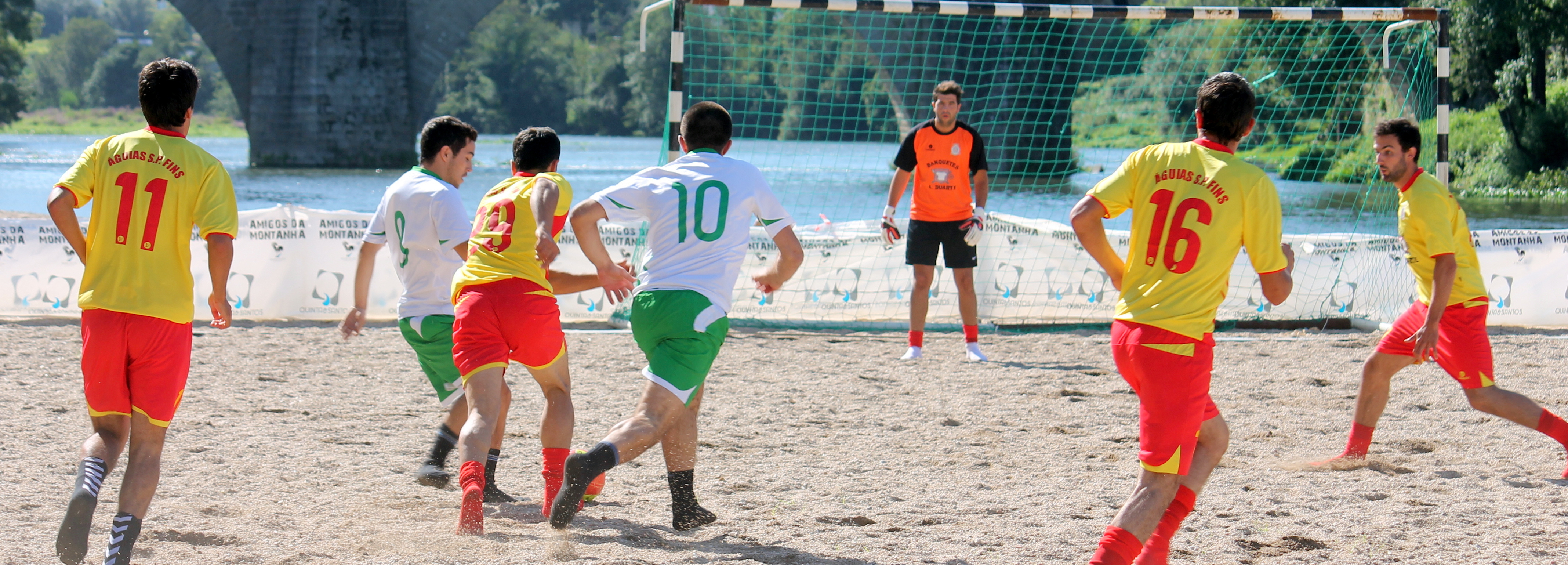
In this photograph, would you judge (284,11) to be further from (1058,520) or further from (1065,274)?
(1058,520)

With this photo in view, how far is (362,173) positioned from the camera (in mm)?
32094

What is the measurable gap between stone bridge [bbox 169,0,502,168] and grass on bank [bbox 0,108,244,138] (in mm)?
32890

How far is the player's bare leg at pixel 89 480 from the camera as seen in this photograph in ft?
9.86

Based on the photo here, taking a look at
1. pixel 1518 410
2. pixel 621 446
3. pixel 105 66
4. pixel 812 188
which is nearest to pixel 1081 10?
pixel 1518 410

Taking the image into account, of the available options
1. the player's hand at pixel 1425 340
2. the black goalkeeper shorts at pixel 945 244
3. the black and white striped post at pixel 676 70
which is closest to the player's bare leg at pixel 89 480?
the player's hand at pixel 1425 340

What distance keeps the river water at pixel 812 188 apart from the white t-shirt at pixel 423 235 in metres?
5.29

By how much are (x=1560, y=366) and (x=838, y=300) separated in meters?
4.80

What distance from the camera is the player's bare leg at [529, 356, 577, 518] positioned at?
3805mm

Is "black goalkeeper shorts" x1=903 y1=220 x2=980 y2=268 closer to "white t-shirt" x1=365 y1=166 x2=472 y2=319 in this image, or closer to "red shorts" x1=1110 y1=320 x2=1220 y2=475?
"white t-shirt" x1=365 y1=166 x2=472 y2=319

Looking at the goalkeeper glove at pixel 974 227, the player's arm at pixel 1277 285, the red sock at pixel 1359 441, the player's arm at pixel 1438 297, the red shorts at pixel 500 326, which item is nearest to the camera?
the player's arm at pixel 1277 285

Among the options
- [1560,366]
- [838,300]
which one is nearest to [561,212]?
[838,300]

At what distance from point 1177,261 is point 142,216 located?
2.70 meters

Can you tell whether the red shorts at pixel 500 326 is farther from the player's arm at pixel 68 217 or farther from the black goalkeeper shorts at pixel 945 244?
the black goalkeeper shorts at pixel 945 244

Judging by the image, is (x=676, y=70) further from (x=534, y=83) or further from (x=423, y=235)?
(x=534, y=83)
